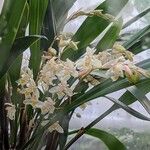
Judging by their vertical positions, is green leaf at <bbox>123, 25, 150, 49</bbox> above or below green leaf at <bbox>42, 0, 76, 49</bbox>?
below

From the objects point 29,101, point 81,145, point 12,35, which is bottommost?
point 81,145

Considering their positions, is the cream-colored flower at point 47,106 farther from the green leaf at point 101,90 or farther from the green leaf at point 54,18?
the green leaf at point 54,18

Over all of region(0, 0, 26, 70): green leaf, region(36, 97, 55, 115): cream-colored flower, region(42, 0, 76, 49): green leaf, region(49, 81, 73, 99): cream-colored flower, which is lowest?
region(36, 97, 55, 115): cream-colored flower

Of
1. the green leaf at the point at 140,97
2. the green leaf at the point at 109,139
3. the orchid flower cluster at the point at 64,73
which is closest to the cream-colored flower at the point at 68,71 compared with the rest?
the orchid flower cluster at the point at 64,73

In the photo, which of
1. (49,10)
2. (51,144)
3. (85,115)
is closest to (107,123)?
(85,115)

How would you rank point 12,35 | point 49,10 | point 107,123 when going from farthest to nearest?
point 107,123, point 49,10, point 12,35

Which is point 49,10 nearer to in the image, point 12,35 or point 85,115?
point 12,35

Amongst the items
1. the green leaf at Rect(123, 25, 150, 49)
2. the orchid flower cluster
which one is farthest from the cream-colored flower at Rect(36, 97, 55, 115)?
the green leaf at Rect(123, 25, 150, 49)

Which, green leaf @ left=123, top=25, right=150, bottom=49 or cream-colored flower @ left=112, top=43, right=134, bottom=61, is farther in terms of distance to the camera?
green leaf @ left=123, top=25, right=150, bottom=49

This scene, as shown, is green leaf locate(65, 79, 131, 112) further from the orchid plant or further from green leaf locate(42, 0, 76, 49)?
green leaf locate(42, 0, 76, 49)
